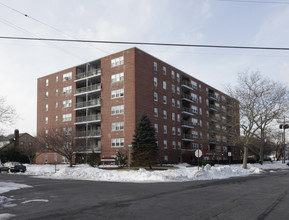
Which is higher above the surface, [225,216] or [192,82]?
[192,82]

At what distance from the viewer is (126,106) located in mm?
46125

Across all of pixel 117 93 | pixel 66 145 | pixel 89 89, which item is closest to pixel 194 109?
pixel 117 93

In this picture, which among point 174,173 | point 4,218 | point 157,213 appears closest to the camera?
point 4,218

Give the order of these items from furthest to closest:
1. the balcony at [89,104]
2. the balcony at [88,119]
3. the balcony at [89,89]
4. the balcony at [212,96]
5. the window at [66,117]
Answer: the balcony at [212,96]
the window at [66,117]
the balcony at [89,89]
the balcony at [89,104]
the balcony at [88,119]

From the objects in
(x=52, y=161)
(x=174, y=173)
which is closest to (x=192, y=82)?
(x=52, y=161)

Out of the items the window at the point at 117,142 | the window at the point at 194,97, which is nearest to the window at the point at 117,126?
the window at the point at 117,142

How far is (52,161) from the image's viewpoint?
187ft

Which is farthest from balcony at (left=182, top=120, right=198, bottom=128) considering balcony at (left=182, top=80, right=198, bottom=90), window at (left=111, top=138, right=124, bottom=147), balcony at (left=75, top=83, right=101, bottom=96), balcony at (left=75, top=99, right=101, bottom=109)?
balcony at (left=75, top=83, right=101, bottom=96)

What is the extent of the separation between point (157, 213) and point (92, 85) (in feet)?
147

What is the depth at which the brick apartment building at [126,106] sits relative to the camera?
4594 centimetres

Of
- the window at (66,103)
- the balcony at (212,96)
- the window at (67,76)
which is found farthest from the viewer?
the balcony at (212,96)

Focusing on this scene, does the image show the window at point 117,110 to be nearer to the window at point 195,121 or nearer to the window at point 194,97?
the window at point 195,121

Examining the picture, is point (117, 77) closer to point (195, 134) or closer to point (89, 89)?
point (89, 89)

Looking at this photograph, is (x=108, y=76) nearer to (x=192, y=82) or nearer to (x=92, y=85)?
(x=92, y=85)
